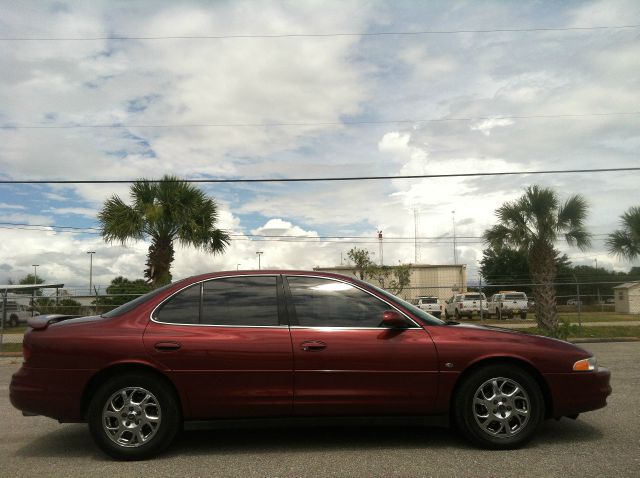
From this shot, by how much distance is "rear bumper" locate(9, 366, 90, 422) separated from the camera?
15.0ft

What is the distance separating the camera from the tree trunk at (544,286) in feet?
55.1

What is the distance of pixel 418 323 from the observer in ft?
15.8

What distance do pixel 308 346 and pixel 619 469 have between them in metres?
2.38

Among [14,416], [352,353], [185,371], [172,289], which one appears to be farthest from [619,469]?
[14,416]

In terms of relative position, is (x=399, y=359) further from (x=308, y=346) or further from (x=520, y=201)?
(x=520, y=201)

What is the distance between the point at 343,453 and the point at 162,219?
15727mm

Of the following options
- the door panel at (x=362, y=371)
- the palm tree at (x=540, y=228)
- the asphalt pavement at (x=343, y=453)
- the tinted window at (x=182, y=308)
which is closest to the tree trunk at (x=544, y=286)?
the palm tree at (x=540, y=228)

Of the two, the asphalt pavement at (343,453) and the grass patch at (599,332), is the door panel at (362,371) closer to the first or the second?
the asphalt pavement at (343,453)

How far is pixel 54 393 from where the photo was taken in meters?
4.59

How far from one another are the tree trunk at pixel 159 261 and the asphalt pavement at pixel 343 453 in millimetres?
13281

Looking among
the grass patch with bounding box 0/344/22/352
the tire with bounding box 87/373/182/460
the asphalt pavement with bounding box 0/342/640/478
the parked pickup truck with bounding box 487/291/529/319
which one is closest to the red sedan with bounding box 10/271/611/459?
the tire with bounding box 87/373/182/460

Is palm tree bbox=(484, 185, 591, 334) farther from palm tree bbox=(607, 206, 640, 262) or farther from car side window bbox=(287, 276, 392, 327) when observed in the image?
car side window bbox=(287, 276, 392, 327)

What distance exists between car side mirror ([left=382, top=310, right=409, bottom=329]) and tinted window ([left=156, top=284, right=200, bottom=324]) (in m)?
1.53

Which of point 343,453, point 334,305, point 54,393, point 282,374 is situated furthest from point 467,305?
point 54,393
